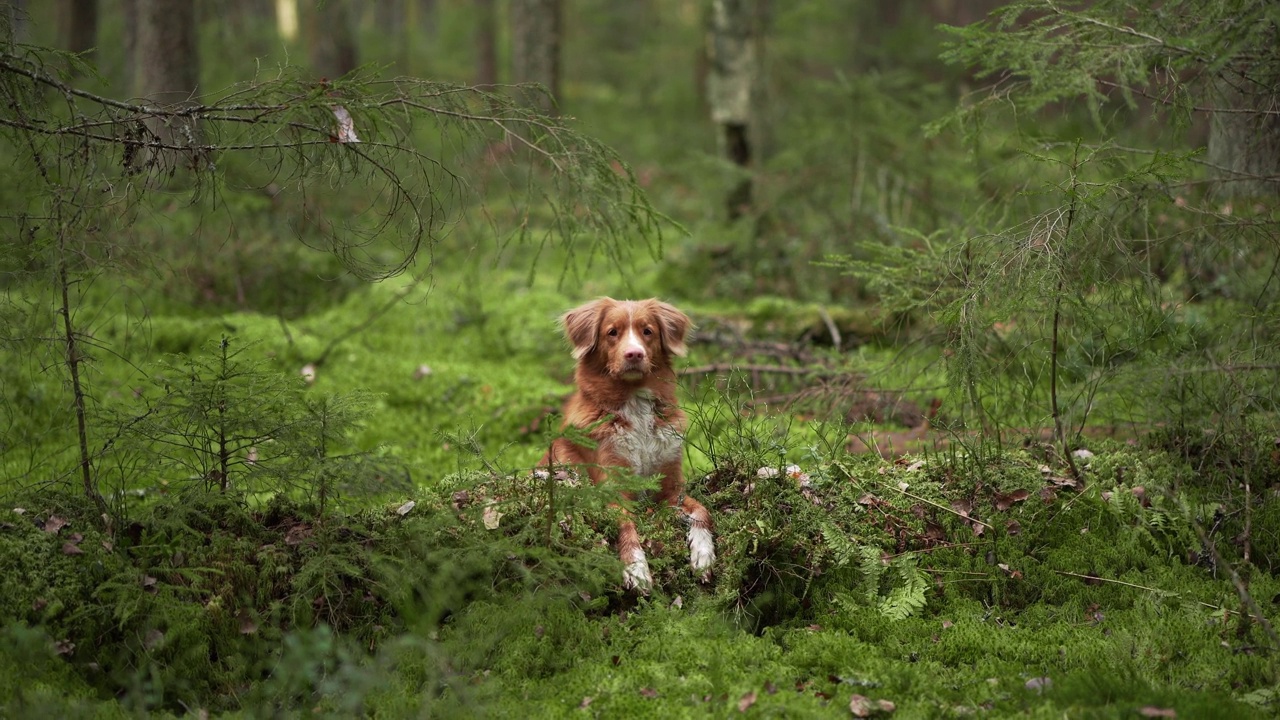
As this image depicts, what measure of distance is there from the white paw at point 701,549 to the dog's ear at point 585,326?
51.9 inches

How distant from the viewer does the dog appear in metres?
5.39

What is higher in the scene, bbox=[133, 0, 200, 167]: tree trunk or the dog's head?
bbox=[133, 0, 200, 167]: tree trunk

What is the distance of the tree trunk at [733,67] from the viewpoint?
41.9 feet

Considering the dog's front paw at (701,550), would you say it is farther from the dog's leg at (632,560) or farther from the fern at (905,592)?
the fern at (905,592)

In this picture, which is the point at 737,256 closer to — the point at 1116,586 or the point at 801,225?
the point at 801,225

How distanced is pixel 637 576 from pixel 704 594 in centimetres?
41

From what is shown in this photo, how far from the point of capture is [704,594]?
5051mm

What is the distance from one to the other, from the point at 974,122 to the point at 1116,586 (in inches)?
129

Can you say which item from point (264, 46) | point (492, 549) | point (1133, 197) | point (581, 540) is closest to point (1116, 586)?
point (1133, 197)

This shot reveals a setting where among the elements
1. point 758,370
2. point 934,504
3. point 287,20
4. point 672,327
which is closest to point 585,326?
point 672,327

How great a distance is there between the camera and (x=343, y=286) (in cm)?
1259

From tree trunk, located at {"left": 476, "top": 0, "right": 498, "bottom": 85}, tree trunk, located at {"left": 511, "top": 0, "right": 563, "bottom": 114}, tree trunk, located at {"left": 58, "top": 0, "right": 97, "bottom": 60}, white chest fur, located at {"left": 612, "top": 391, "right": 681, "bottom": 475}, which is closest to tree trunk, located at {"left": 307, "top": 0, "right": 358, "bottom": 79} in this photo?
tree trunk, located at {"left": 58, "top": 0, "right": 97, "bottom": 60}

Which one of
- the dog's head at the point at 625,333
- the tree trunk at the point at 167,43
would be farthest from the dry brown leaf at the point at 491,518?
the tree trunk at the point at 167,43

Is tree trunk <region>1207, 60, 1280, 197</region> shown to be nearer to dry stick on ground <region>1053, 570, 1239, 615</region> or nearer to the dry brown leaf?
dry stick on ground <region>1053, 570, 1239, 615</region>
